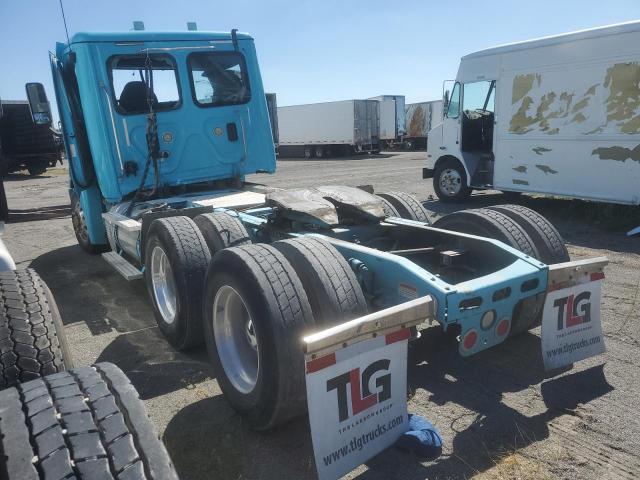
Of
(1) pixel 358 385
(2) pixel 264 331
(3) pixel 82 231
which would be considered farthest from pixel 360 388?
(3) pixel 82 231

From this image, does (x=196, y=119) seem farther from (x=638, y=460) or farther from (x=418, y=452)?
(x=638, y=460)

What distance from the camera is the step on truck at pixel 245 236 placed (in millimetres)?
2820

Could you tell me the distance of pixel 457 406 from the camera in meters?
3.22

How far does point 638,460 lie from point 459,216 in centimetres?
204

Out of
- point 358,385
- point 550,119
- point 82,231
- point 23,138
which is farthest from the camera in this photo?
point 23,138

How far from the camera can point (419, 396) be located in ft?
11.0

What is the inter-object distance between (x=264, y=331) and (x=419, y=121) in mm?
33174

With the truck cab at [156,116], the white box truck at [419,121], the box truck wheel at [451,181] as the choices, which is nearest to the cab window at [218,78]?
the truck cab at [156,116]

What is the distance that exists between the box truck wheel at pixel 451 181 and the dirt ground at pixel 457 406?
6.26 metres

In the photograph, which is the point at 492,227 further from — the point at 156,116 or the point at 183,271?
the point at 156,116

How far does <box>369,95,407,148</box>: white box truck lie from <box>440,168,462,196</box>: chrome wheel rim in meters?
19.8

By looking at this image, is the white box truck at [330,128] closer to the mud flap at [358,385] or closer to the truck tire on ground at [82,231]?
the truck tire on ground at [82,231]

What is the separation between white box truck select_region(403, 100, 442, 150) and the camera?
33281mm

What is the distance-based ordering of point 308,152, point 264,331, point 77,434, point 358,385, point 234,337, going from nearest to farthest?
point 77,434 → point 358,385 → point 264,331 → point 234,337 → point 308,152
